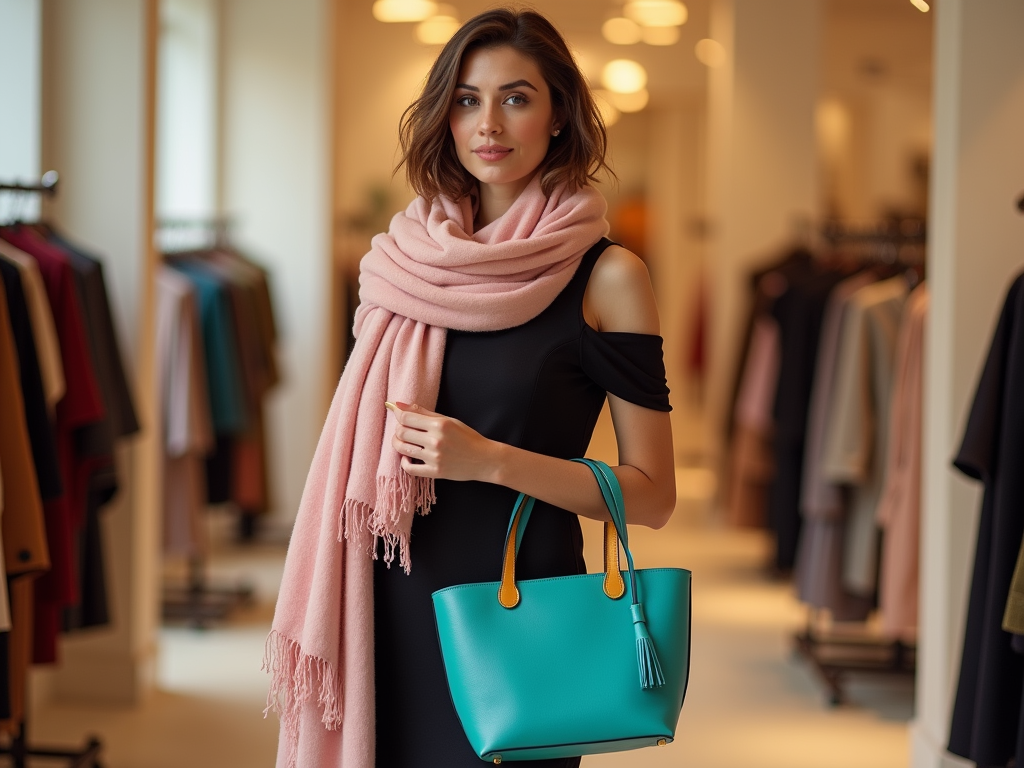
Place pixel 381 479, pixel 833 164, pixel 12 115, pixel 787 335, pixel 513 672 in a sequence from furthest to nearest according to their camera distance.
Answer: pixel 833 164 → pixel 787 335 → pixel 12 115 → pixel 381 479 → pixel 513 672

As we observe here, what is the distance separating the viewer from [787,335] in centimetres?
499

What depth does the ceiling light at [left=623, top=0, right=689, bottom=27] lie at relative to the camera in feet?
23.2

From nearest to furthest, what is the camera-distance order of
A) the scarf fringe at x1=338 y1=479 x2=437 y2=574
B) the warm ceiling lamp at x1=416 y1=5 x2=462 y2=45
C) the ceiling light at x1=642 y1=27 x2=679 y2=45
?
the scarf fringe at x1=338 y1=479 x2=437 y2=574 → the warm ceiling lamp at x1=416 y1=5 x2=462 y2=45 → the ceiling light at x1=642 y1=27 x2=679 y2=45

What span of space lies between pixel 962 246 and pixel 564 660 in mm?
1832

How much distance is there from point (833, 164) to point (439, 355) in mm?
10663

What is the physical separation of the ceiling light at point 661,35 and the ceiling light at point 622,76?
28 cm

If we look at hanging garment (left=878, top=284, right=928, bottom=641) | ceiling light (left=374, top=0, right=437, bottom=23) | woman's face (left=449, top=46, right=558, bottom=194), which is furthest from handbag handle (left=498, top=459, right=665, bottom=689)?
ceiling light (left=374, top=0, right=437, bottom=23)

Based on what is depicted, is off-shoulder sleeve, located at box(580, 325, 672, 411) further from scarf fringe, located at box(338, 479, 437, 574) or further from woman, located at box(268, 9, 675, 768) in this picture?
scarf fringe, located at box(338, 479, 437, 574)

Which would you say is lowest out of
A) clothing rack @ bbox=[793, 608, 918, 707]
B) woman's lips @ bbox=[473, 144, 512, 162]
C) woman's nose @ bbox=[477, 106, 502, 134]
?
clothing rack @ bbox=[793, 608, 918, 707]

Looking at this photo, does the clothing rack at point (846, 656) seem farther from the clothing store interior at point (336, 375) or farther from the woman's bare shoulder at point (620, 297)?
the woman's bare shoulder at point (620, 297)

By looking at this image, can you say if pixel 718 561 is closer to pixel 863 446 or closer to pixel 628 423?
pixel 863 446

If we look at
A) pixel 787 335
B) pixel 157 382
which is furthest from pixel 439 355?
pixel 787 335

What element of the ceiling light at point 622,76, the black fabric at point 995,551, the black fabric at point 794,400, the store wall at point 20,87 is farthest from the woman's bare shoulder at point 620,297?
the ceiling light at point 622,76

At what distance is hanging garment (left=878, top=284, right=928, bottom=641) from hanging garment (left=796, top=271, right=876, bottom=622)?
0.33 meters
